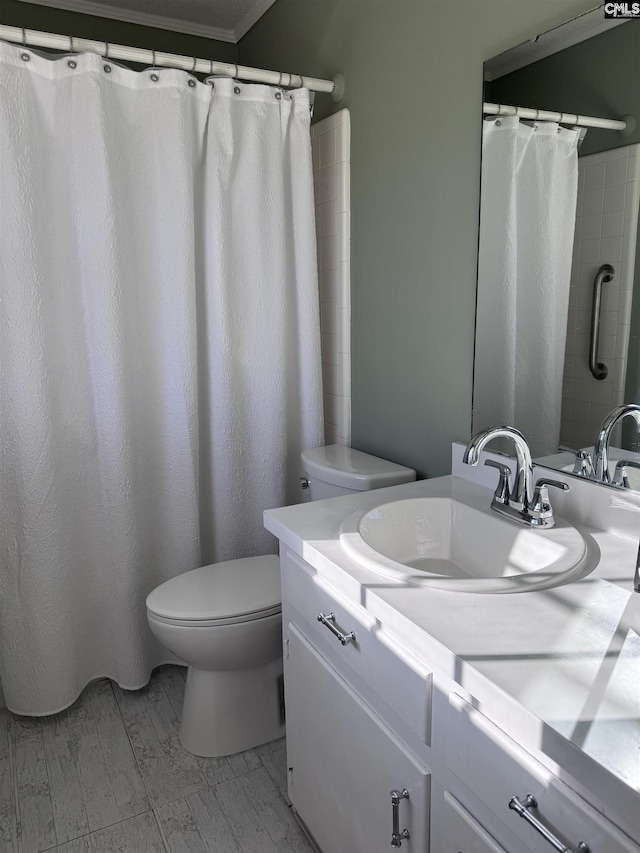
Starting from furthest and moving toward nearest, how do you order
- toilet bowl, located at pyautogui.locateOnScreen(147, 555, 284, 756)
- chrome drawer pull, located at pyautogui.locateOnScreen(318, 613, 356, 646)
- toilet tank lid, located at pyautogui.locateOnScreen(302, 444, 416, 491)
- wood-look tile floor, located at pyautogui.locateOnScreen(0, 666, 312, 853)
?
toilet tank lid, located at pyautogui.locateOnScreen(302, 444, 416, 491)
toilet bowl, located at pyautogui.locateOnScreen(147, 555, 284, 756)
wood-look tile floor, located at pyautogui.locateOnScreen(0, 666, 312, 853)
chrome drawer pull, located at pyautogui.locateOnScreen(318, 613, 356, 646)

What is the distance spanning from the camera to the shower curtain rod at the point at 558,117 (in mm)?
1271

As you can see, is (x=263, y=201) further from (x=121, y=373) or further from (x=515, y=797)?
(x=515, y=797)

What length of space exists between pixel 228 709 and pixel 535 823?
1.28 m

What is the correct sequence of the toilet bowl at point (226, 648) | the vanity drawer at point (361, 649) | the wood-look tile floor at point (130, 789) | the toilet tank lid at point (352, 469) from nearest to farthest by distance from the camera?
the vanity drawer at point (361, 649)
the wood-look tile floor at point (130, 789)
the toilet bowl at point (226, 648)
the toilet tank lid at point (352, 469)

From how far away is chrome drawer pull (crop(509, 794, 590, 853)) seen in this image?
764mm

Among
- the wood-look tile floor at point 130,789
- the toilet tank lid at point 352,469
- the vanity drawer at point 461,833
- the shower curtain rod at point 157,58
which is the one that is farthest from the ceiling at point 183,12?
the vanity drawer at point 461,833

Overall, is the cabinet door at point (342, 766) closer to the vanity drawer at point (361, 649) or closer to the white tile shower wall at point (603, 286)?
the vanity drawer at point (361, 649)

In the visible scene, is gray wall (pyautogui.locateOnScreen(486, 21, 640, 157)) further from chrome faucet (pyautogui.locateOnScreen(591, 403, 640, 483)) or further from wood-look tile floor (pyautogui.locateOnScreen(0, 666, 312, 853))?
wood-look tile floor (pyautogui.locateOnScreen(0, 666, 312, 853))

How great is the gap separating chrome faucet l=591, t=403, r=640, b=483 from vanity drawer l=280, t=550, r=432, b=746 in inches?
23.1

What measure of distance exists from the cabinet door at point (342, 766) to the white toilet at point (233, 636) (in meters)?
0.28

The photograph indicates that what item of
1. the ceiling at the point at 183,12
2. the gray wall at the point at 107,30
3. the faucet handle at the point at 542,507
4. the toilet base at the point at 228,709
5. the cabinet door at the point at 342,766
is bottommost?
the toilet base at the point at 228,709

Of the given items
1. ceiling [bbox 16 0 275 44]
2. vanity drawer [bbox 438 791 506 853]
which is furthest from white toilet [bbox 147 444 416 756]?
ceiling [bbox 16 0 275 44]

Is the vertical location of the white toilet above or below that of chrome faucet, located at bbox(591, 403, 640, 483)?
below

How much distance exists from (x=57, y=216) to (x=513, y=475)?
144cm
